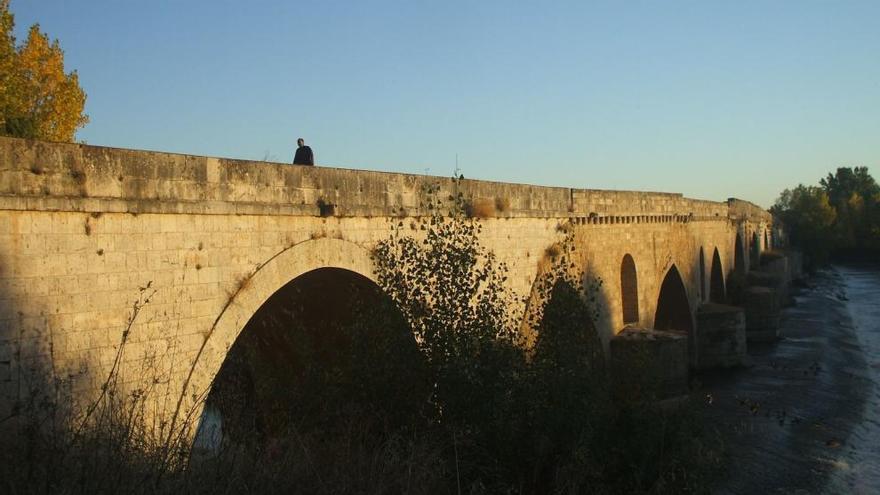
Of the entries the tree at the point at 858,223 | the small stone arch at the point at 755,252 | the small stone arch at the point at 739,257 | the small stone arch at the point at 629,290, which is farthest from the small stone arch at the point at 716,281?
the tree at the point at 858,223

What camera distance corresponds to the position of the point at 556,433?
7.57m

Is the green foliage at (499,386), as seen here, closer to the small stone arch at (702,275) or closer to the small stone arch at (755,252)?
the small stone arch at (702,275)

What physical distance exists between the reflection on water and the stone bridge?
714cm

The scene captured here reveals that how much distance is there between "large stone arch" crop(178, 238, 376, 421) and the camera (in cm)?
620

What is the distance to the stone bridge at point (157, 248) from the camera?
5062 millimetres

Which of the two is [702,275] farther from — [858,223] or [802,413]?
[858,223]

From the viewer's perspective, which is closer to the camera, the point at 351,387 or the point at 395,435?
the point at 395,435

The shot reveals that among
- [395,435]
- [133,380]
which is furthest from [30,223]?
[395,435]

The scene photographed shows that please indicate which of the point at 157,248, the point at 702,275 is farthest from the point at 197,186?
the point at 702,275

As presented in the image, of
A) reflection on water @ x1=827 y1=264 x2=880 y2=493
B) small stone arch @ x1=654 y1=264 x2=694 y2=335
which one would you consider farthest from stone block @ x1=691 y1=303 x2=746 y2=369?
reflection on water @ x1=827 y1=264 x2=880 y2=493

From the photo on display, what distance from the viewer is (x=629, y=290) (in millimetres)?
16562

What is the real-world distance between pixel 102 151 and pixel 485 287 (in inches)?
237

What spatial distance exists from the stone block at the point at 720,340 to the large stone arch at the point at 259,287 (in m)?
13.7

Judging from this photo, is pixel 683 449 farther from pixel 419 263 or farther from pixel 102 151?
pixel 102 151
